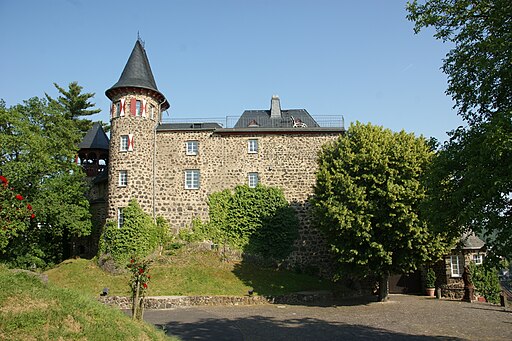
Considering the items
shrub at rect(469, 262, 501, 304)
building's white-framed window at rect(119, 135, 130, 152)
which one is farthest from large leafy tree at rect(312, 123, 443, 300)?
building's white-framed window at rect(119, 135, 130, 152)

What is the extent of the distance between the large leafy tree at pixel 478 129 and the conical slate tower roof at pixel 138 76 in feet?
70.0

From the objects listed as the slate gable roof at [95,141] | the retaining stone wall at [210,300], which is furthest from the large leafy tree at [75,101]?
the retaining stone wall at [210,300]

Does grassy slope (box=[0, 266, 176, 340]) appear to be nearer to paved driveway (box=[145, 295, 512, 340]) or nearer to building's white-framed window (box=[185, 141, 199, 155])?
paved driveway (box=[145, 295, 512, 340])

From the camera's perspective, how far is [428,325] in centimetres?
1474

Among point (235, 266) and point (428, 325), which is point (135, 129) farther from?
point (428, 325)

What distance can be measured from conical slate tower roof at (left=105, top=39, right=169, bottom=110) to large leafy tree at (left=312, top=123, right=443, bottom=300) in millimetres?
14434

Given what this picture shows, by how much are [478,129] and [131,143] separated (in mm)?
23047

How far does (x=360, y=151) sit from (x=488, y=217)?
529 inches

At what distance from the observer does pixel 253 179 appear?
95.5ft

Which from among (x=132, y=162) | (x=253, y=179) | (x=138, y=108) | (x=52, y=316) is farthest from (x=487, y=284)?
(x=138, y=108)

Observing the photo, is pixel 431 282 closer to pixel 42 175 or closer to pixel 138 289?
pixel 138 289

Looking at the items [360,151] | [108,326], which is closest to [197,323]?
[108,326]

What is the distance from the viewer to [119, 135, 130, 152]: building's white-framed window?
91.1 feet

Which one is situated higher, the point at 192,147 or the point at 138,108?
the point at 138,108
